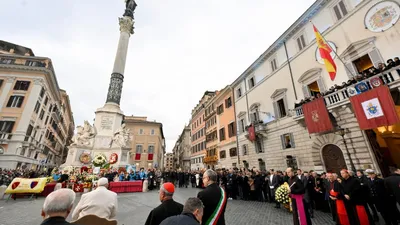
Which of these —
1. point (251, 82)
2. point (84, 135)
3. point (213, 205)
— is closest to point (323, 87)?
point (251, 82)

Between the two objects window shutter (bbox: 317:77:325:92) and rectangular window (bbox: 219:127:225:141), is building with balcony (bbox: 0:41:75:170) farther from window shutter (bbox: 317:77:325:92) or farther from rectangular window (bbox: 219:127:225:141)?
window shutter (bbox: 317:77:325:92)

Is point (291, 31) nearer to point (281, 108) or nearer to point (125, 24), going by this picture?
point (281, 108)

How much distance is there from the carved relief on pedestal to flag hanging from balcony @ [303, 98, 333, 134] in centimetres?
1747

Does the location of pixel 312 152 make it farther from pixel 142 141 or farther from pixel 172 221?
pixel 142 141

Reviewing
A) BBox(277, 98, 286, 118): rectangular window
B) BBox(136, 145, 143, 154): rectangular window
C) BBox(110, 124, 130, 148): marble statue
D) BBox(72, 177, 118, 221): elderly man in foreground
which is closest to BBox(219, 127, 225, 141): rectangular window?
BBox(277, 98, 286, 118): rectangular window

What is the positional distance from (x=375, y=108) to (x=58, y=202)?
12.4 meters

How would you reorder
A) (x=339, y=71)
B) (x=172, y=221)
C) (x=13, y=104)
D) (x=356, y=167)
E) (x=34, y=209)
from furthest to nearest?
(x=13, y=104), (x=339, y=71), (x=356, y=167), (x=34, y=209), (x=172, y=221)

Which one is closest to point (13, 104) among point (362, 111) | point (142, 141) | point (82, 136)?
Result: point (82, 136)

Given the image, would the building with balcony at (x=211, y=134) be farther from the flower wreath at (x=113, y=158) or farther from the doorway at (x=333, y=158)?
the flower wreath at (x=113, y=158)

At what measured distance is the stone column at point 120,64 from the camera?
60.7 ft

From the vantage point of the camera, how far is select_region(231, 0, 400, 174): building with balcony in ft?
32.6

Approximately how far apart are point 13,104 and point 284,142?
111ft

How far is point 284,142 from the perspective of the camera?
594 inches

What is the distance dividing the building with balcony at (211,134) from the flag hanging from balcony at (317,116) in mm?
14851
